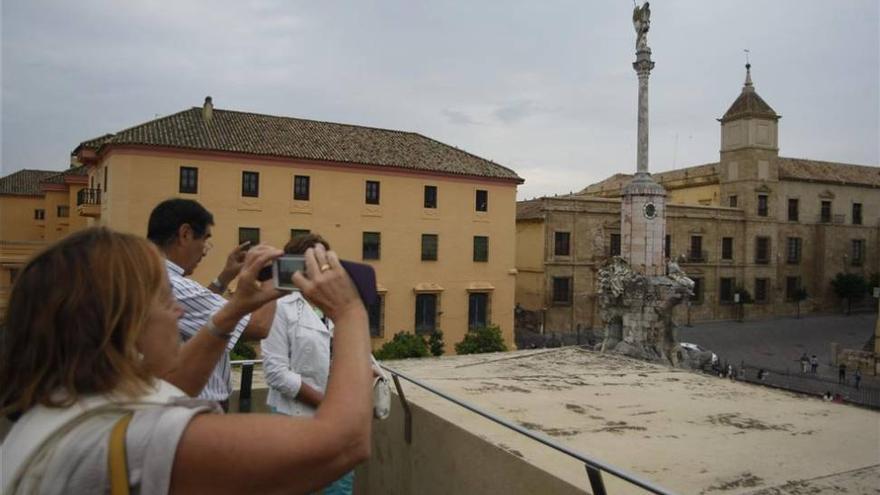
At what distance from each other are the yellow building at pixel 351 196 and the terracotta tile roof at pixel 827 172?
22.9 m

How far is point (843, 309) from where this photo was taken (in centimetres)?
4256

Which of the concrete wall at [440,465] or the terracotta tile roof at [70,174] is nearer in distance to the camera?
the concrete wall at [440,465]

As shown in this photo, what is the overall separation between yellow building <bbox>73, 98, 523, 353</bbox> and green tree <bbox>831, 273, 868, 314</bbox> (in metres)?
26.9

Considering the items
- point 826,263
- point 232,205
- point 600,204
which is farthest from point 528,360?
point 826,263

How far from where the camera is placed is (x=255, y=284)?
63.7 inches

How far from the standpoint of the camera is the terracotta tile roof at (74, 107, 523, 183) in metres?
23.4

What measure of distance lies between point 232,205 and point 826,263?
38759 mm

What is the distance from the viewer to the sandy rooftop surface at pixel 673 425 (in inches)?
117

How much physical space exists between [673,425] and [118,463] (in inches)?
150

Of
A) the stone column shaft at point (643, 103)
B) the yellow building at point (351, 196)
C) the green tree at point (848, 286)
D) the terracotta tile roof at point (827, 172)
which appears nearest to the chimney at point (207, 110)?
the yellow building at point (351, 196)

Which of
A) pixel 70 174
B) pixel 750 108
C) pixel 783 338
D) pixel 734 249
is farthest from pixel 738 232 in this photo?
→ pixel 70 174

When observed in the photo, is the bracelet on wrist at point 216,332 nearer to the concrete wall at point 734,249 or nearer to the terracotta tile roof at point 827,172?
the concrete wall at point 734,249

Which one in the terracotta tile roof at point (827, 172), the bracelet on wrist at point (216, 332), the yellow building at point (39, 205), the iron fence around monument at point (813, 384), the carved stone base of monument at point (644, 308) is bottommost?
the iron fence around monument at point (813, 384)

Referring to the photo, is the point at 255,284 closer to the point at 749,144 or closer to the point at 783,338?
the point at 783,338
